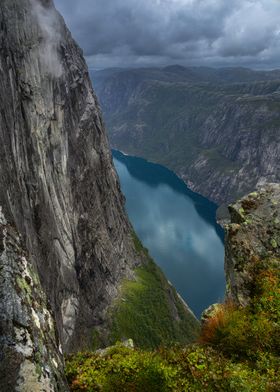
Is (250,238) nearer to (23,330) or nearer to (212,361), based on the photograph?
(212,361)

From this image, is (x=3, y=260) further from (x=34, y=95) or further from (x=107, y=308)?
(x=107, y=308)

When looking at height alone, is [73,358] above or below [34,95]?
below

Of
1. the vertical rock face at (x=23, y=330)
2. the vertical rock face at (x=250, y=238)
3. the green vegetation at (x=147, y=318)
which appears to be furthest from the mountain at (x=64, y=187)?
the vertical rock face at (x=23, y=330)

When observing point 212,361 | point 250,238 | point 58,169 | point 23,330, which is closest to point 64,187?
point 58,169

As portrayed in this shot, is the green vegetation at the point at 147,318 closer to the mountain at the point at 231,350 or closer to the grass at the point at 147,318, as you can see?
the grass at the point at 147,318

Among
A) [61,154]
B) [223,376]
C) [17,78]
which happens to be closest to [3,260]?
[223,376]

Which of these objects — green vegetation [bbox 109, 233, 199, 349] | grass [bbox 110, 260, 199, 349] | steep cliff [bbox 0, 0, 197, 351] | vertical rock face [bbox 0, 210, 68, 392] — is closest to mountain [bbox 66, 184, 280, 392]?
vertical rock face [bbox 0, 210, 68, 392]
